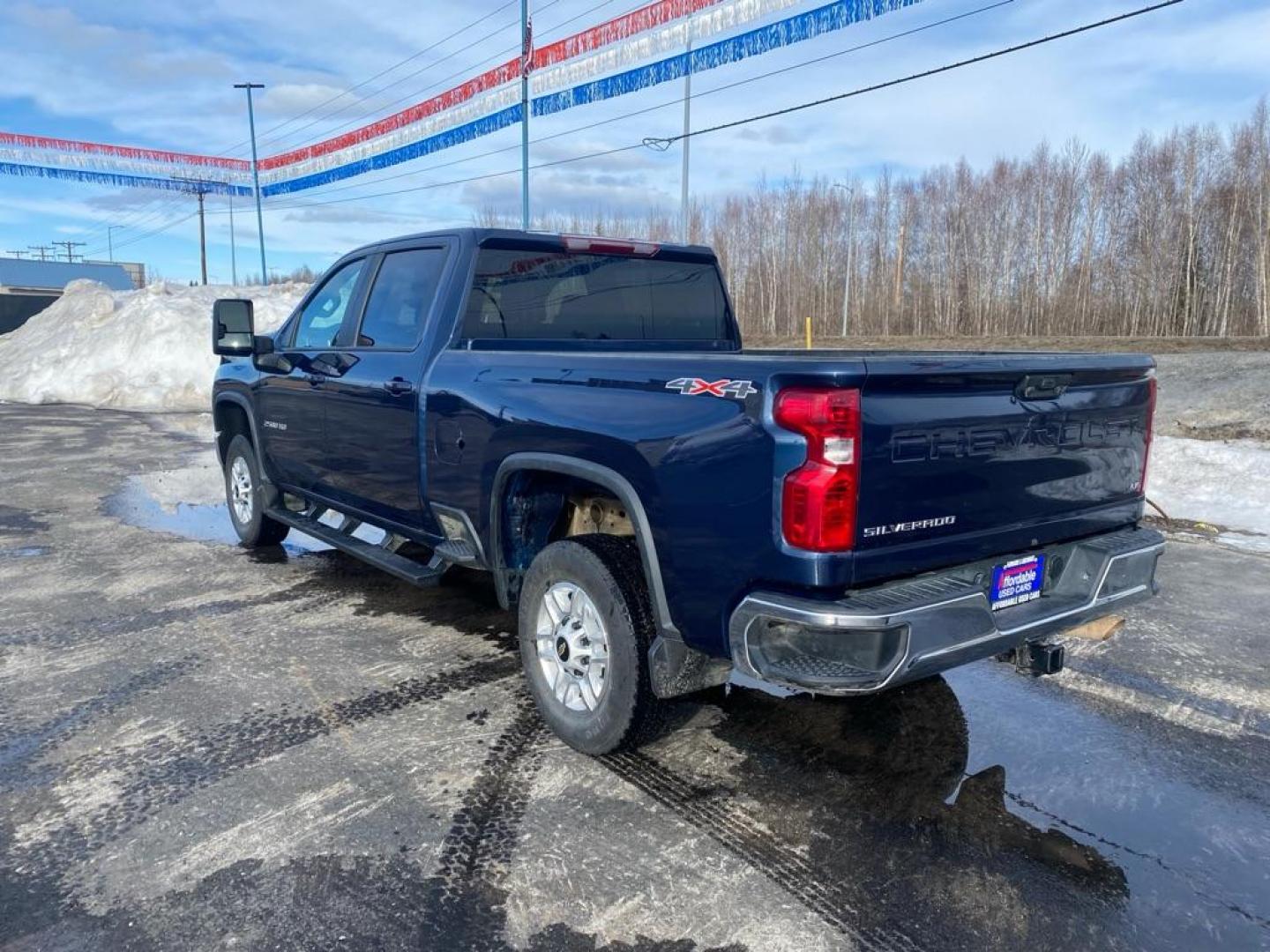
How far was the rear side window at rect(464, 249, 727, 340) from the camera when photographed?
454 cm

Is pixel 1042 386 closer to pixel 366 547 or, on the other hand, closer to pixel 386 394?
pixel 386 394

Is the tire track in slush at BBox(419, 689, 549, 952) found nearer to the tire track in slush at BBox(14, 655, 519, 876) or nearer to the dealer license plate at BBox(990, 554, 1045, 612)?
the tire track in slush at BBox(14, 655, 519, 876)

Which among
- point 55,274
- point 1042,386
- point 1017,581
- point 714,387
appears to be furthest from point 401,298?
point 55,274

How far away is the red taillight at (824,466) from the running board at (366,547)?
2332 millimetres

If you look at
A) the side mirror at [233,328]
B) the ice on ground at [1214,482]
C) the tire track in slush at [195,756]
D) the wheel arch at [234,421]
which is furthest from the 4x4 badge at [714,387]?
the ice on ground at [1214,482]

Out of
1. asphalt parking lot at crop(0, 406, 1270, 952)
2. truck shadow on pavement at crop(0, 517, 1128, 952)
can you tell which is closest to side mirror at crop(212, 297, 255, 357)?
asphalt parking lot at crop(0, 406, 1270, 952)

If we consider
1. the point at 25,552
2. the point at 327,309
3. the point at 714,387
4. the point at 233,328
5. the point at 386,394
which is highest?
the point at 327,309

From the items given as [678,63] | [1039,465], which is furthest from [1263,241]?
[1039,465]

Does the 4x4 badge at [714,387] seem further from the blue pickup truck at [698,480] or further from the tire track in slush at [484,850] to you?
the tire track in slush at [484,850]

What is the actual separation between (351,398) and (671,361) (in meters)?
2.51

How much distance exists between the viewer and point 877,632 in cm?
270

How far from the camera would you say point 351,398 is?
5.05 m

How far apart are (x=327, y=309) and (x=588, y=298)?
1857mm

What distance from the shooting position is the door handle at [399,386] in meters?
4.51
